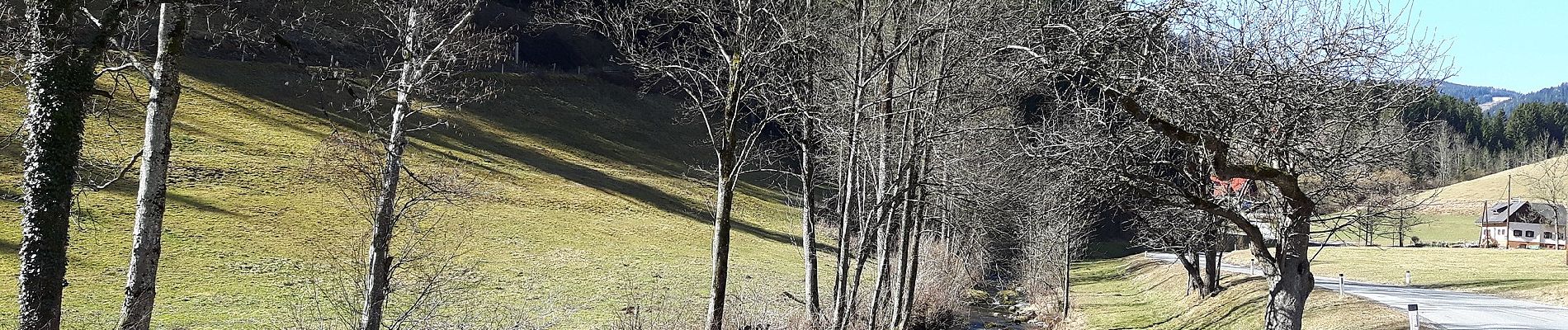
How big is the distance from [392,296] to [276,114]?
3031 centimetres

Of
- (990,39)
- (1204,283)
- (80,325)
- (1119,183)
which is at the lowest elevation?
(80,325)

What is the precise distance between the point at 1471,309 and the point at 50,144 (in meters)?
25.8

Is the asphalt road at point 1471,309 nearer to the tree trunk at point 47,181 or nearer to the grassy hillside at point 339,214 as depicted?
the grassy hillside at point 339,214

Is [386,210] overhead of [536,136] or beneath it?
beneath

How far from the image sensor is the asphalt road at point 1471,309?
19.0 meters

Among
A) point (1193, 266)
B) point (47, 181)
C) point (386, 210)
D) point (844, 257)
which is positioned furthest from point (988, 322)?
point (47, 181)

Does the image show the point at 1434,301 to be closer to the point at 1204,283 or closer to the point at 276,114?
the point at 1204,283

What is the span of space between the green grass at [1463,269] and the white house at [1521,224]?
32756 millimetres

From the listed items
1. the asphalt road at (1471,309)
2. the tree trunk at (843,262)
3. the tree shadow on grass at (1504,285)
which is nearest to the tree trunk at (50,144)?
the tree trunk at (843,262)

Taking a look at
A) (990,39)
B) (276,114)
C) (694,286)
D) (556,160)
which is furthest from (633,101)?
(990,39)

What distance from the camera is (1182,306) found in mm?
30312

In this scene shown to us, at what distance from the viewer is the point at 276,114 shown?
5078 centimetres

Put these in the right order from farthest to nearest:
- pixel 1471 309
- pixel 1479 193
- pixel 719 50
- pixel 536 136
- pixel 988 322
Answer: pixel 1479 193, pixel 536 136, pixel 988 322, pixel 1471 309, pixel 719 50

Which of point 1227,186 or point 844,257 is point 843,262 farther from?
point 1227,186
